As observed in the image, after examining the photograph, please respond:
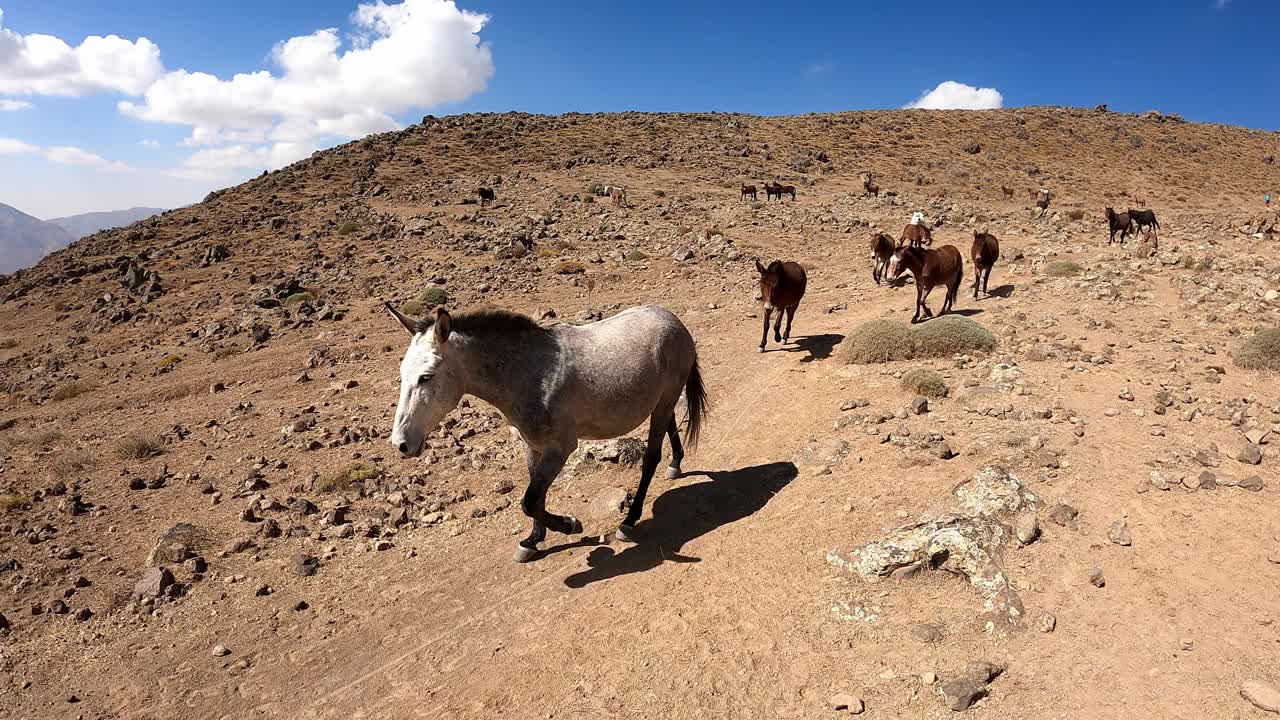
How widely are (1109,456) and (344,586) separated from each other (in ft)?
25.1

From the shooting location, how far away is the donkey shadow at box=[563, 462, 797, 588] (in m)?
6.12

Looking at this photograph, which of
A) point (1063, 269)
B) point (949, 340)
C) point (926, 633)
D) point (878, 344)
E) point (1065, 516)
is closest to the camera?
point (926, 633)

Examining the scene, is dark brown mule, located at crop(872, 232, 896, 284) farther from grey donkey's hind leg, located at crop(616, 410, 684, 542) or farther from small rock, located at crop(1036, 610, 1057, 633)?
small rock, located at crop(1036, 610, 1057, 633)

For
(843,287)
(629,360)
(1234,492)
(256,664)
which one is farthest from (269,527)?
(843,287)

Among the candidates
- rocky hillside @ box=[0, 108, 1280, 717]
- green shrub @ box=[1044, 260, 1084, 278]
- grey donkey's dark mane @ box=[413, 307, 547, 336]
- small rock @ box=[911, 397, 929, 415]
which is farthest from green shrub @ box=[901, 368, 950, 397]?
green shrub @ box=[1044, 260, 1084, 278]

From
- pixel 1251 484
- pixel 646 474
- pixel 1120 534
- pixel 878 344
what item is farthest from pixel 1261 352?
pixel 646 474

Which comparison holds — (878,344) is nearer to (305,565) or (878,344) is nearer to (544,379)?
(544,379)

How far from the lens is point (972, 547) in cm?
511

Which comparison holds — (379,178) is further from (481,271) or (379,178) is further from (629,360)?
(629,360)

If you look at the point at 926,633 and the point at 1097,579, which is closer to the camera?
the point at 926,633

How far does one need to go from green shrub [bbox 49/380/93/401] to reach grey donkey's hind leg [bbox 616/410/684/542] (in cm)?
1510

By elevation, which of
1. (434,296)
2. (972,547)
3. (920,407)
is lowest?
(972,547)

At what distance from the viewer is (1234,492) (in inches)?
223

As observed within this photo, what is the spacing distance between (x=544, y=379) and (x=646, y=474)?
5.72ft
